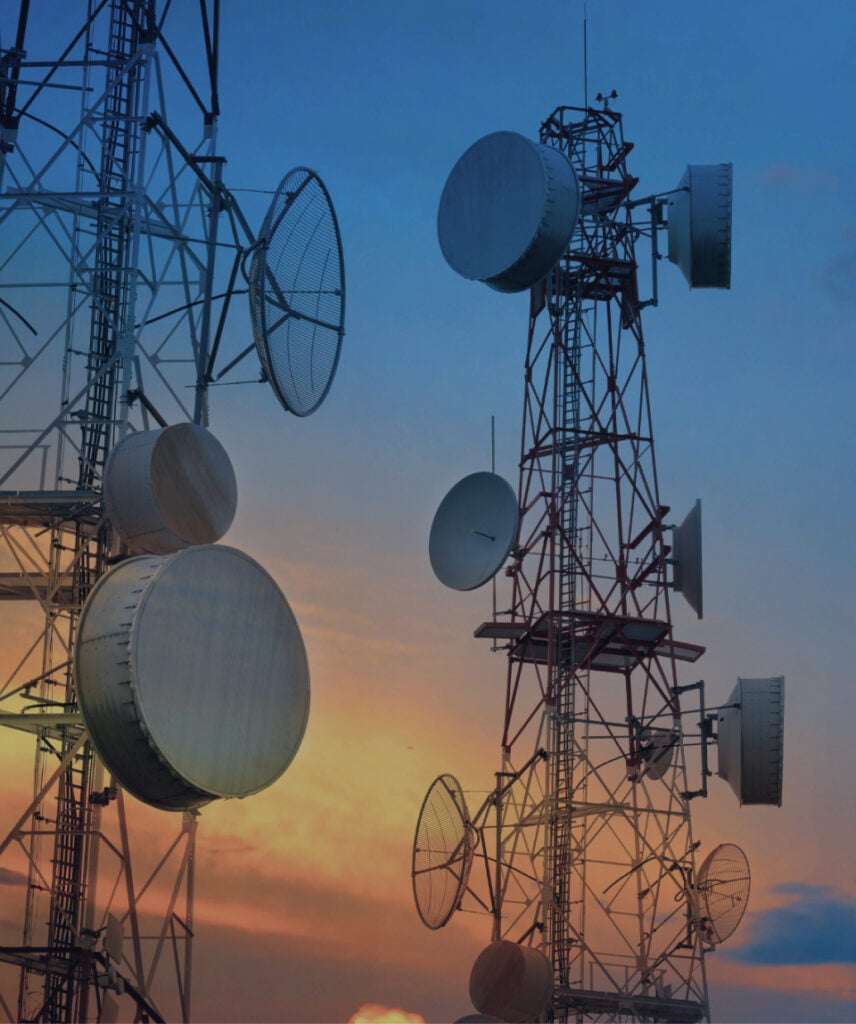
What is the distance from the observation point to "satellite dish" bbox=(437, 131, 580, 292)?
43.0 m

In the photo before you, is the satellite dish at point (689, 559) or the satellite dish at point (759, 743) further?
the satellite dish at point (689, 559)

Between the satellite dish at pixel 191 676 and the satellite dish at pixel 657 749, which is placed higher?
the satellite dish at pixel 657 749

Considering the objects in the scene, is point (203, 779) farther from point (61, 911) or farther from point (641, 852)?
point (641, 852)

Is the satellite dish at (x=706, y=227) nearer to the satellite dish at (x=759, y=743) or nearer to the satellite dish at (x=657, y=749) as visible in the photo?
the satellite dish at (x=759, y=743)

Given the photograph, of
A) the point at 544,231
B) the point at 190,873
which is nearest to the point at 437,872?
the point at 190,873

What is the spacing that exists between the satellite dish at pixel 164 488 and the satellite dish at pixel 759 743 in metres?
14.7

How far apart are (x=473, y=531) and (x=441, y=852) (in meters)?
7.75

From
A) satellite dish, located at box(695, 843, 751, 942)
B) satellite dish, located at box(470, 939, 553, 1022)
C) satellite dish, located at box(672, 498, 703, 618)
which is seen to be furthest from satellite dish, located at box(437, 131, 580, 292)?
satellite dish, located at box(695, 843, 751, 942)

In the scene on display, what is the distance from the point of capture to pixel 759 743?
1740 inches

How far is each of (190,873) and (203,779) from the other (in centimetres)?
1216

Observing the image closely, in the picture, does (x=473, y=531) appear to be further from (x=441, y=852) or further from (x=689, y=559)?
(x=441, y=852)

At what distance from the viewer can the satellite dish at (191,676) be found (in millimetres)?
26484

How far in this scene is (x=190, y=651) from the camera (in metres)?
27.3

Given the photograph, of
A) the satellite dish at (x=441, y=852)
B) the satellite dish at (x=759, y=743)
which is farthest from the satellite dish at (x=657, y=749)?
the satellite dish at (x=441, y=852)
